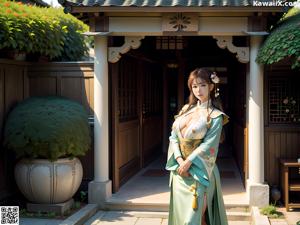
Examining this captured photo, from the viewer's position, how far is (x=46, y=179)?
6.69 m

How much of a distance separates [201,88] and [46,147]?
9.55ft

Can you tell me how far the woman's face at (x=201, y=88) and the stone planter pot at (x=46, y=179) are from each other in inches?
115

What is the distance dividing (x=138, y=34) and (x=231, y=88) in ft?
18.5

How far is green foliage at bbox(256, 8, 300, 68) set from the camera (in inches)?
228

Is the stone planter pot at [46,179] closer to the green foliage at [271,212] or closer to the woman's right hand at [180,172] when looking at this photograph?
the woman's right hand at [180,172]

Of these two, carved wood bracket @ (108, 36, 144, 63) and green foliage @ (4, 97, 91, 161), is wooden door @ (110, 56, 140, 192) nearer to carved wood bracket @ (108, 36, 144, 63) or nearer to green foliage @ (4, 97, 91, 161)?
carved wood bracket @ (108, 36, 144, 63)

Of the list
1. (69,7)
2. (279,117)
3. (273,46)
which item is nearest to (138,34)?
(69,7)

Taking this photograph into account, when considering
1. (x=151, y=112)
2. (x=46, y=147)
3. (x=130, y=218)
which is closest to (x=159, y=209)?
(x=130, y=218)

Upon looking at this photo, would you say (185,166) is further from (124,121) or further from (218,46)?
(124,121)

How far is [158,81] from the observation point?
493 inches

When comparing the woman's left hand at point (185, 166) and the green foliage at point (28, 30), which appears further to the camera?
the green foliage at point (28, 30)

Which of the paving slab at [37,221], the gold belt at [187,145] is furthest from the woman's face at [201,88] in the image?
the paving slab at [37,221]

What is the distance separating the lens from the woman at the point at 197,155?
4.59 metres

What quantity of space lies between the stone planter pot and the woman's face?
2920 millimetres
